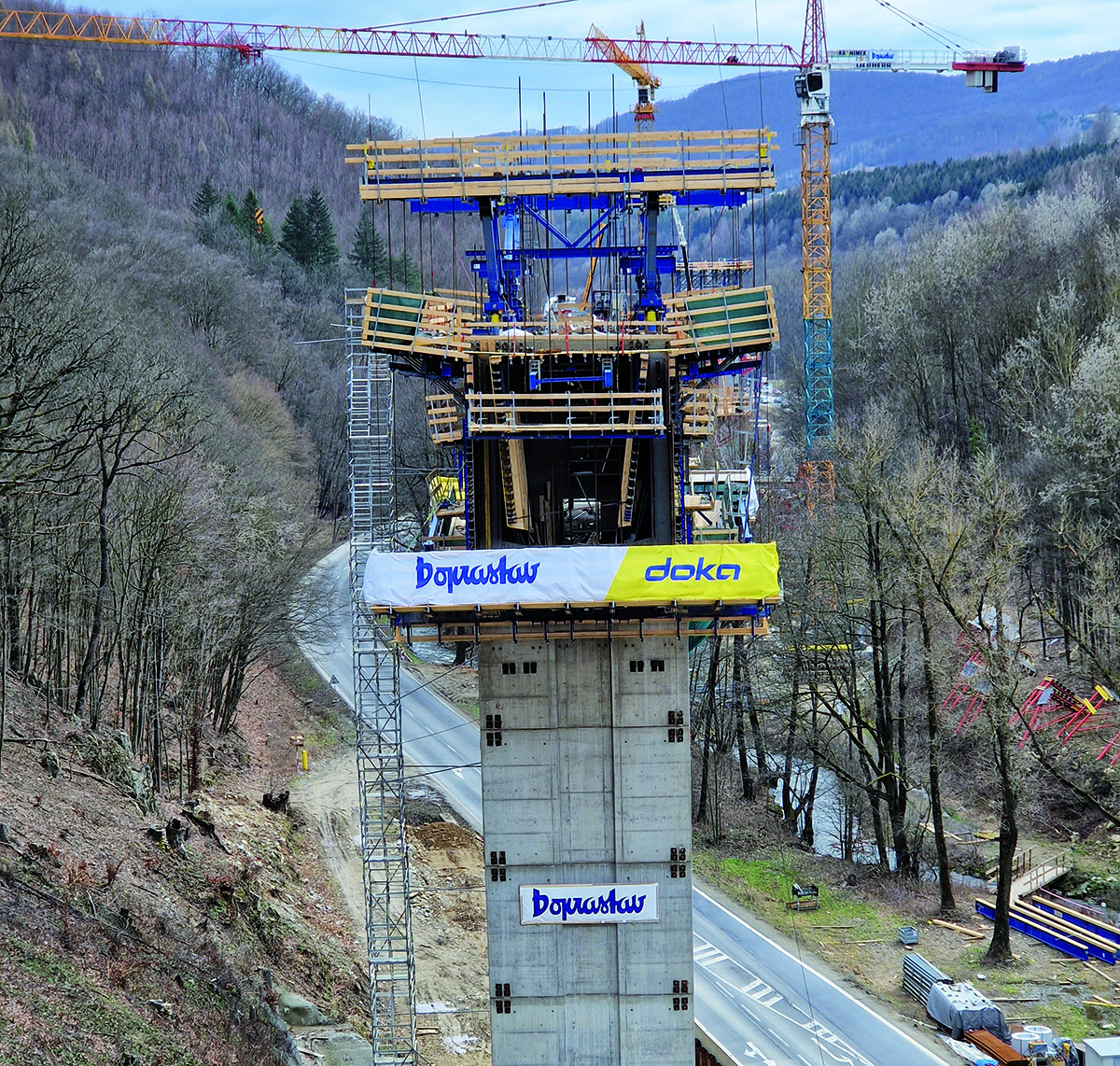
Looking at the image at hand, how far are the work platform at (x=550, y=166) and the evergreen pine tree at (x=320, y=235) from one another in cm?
9476

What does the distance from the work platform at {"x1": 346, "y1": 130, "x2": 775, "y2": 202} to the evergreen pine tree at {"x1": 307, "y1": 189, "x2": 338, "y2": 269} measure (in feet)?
311

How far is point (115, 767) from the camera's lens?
1656 inches

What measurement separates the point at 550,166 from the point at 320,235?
3838 inches

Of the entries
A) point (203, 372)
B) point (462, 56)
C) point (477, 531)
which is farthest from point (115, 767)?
point (462, 56)

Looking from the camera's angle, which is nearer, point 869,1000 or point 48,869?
point 48,869

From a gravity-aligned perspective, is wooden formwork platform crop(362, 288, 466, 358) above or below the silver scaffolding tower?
above

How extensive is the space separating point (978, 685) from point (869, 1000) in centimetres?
1729

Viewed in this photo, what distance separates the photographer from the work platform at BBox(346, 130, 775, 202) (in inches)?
1437

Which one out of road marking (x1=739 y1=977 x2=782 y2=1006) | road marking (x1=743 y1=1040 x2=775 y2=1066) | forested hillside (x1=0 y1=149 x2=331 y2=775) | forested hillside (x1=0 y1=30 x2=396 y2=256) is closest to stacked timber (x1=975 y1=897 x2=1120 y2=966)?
road marking (x1=739 y1=977 x2=782 y2=1006)

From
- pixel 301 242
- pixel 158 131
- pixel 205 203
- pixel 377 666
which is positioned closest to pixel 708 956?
pixel 377 666

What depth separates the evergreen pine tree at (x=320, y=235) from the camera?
12912 centimetres

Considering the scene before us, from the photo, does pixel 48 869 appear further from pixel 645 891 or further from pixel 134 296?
pixel 134 296

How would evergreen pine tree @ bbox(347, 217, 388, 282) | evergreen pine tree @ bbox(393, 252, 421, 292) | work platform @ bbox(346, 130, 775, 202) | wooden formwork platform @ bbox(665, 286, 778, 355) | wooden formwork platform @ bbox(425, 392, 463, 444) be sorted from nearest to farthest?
1. wooden formwork platform @ bbox(665, 286, 778, 355)
2. work platform @ bbox(346, 130, 775, 202)
3. wooden formwork platform @ bbox(425, 392, 463, 444)
4. evergreen pine tree @ bbox(347, 217, 388, 282)
5. evergreen pine tree @ bbox(393, 252, 421, 292)

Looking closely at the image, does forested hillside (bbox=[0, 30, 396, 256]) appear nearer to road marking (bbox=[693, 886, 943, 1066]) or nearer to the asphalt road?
road marking (bbox=[693, 886, 943, 1066])
